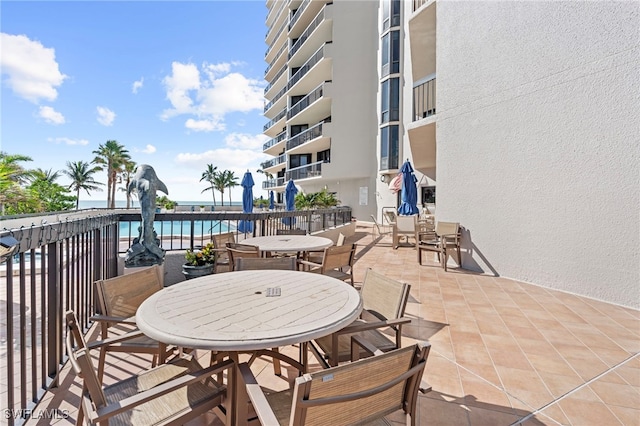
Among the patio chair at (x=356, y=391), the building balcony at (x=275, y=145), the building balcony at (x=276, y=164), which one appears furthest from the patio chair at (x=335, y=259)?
the building balcony at (x=275, y=145)

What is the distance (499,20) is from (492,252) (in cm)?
468

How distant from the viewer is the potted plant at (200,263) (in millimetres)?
4496

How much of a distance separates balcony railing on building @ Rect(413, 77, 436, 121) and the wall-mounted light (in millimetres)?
9594

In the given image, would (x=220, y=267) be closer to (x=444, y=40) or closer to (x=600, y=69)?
(x=600, y=69)

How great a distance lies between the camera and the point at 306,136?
2239cm

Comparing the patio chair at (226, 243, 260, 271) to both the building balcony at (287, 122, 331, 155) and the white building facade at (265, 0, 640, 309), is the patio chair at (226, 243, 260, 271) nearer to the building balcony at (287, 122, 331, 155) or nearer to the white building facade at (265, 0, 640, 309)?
the white building facade at (265, 0, 640, 309)

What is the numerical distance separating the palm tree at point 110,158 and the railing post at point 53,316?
37.0m

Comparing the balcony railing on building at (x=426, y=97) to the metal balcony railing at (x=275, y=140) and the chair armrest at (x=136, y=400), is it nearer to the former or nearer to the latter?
the chair armrest at (x=136, y=400)

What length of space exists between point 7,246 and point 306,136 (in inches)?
858

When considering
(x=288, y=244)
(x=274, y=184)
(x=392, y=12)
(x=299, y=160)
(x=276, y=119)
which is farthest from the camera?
(x=274, y=184)

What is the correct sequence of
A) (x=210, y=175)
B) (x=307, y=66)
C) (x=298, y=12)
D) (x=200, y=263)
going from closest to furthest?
(x=200, y=263) < (x=307, y=66) < (x=298, y=12) < (x=210, y=175)

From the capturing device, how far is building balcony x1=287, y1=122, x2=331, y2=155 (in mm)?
19547

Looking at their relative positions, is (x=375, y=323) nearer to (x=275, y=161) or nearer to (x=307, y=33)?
(x=307, y=33)

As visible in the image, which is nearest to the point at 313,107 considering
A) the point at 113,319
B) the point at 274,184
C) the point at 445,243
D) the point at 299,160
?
the point at 299,160
